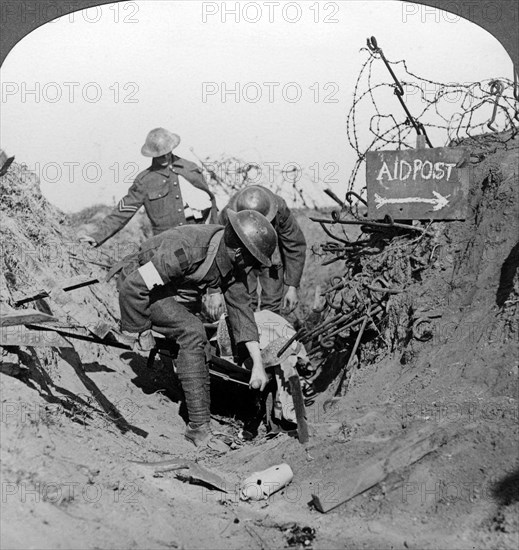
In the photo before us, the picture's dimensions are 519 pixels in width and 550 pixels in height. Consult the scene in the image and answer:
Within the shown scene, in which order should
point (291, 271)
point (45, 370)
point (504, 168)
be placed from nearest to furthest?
1. point (45, 370)
2. point (504, 168)
3. point (291, 271)

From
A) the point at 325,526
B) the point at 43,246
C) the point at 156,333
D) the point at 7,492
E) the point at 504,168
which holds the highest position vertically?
the point at 504,168

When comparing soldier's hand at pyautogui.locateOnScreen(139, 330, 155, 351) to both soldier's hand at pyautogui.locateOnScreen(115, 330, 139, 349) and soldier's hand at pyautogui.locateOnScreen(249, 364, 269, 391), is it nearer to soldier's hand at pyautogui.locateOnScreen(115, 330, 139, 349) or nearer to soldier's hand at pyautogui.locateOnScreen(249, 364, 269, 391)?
soldier's hand at pyautogui.locateOnScreen(115, 330, 139, 349)

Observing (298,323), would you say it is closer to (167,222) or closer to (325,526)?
(167,222)

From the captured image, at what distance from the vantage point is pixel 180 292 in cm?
678

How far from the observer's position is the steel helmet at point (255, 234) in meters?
6.02

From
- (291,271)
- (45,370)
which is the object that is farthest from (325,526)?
(291,271)

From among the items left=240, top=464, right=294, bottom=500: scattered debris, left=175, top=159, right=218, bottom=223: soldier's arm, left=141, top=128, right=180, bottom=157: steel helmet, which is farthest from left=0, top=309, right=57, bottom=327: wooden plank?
left=175, top=159, right=218, bottom=223: soldier's arm

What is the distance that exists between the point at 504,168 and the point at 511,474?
349cm

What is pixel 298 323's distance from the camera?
10070mm

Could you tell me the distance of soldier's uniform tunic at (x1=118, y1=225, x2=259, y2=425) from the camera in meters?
6.23

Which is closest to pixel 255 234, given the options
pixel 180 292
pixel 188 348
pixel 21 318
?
pixel 180 292

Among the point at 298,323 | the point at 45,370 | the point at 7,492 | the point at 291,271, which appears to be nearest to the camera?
the point at 7,492

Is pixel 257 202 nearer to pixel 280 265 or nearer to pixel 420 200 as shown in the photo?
pixel 280 265

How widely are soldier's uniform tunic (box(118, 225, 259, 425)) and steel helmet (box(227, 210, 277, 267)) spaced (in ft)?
0.92
